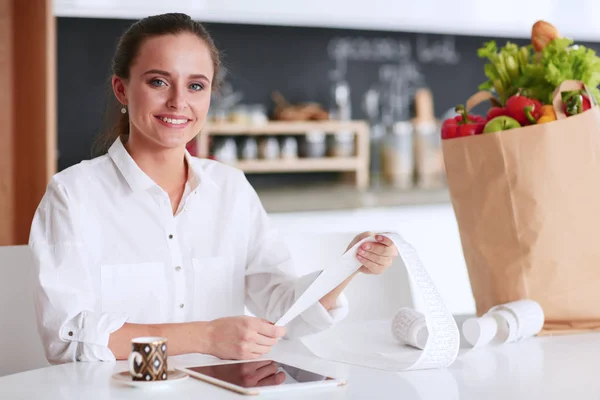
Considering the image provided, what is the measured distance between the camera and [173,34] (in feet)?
4.97

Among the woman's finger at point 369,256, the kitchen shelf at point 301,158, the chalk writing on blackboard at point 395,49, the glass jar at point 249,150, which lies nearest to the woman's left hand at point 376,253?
the woman's finger at point 369,256

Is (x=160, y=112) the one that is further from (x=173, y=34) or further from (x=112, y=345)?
(x=112, y=345)

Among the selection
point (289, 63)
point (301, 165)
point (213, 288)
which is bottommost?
point (213, 288)

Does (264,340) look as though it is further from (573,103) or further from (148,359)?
(573,103)

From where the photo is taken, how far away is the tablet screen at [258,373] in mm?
1058

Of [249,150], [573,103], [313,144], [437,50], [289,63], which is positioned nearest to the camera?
[573,103]

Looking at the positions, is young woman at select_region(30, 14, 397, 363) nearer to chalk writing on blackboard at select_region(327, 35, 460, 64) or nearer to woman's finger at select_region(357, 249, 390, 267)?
woman's finger at select_region(357, 249, 390, 267)

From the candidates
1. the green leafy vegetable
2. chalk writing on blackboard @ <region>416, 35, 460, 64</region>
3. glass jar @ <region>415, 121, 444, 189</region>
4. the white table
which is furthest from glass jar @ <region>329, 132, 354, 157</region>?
the white table

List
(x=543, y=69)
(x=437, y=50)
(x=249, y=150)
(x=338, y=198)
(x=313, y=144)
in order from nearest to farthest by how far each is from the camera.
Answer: (x=543, y=69) → (x=338, y=198) → (x=249, y=150) → (x=313, y=144) → (x=437, y=50)

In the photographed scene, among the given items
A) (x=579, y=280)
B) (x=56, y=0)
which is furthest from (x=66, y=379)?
(x=56, y=0)

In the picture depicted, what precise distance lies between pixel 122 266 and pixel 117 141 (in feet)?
0.76

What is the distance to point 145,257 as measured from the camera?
1506 millimetres

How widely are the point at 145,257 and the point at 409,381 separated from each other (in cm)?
58

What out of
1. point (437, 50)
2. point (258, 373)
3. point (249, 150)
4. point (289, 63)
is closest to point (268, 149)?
point (249, 150)
